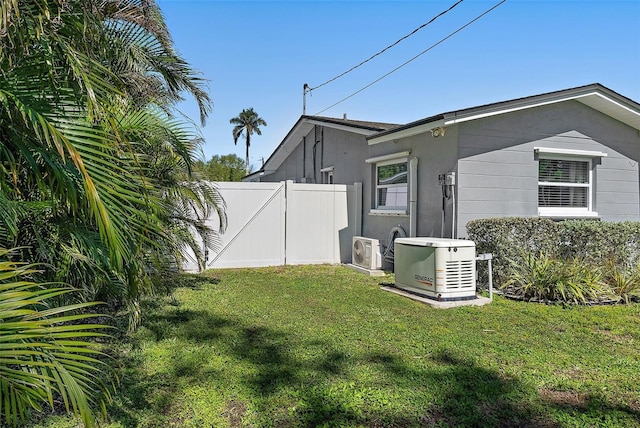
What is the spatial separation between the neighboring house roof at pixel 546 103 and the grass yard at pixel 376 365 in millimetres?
3317

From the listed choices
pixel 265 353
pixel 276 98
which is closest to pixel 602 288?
pixel 265 353

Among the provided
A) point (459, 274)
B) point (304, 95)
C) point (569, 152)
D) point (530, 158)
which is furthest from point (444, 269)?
point (304, 95)

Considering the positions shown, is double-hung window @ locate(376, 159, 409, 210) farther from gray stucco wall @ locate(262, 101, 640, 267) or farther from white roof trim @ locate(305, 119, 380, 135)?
white roof trim @ locate(305, 119, 380, 135)

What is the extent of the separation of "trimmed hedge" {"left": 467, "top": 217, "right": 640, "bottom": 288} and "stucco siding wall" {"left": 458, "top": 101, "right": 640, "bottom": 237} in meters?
0.90

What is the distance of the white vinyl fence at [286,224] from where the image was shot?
31.7ft

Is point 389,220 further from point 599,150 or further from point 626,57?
point 626,57

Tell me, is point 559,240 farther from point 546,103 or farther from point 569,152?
point 546,103

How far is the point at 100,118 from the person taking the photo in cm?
241

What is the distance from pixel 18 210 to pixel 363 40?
1214 centimetres

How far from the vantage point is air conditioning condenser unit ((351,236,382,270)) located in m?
9.16

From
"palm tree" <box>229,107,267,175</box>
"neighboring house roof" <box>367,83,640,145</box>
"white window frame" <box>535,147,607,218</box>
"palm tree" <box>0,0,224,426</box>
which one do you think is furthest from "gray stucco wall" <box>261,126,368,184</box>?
"palm tree" <box>229,107,267,175</box>

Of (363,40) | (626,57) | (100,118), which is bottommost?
(100,118)

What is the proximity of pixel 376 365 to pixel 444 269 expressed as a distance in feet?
9.12

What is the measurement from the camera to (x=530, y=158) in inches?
333
